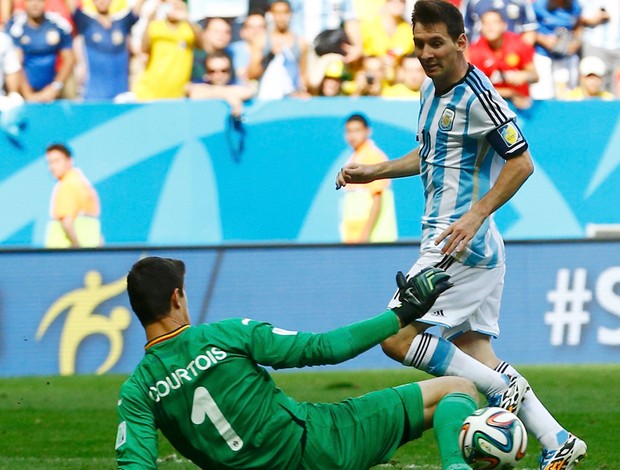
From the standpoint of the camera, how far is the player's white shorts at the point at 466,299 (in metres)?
5.70

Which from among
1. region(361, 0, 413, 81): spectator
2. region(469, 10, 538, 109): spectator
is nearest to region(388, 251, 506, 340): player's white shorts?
region(469, 10, 538, 109): spectator

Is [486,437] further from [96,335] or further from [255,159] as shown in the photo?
[255,159]

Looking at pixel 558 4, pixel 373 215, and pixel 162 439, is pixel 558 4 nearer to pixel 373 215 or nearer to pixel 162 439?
pixel 373 215

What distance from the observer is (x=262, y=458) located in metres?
4.75

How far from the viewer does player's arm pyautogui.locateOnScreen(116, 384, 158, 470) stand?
179 inches

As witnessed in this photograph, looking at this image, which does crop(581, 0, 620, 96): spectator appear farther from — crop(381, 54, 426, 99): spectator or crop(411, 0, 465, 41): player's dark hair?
crop(411, 0, 465, 41): player's dark hair

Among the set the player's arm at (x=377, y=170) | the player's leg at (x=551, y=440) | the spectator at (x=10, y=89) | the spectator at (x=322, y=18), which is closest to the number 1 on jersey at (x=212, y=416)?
the player's leg at (x=551, y=440)

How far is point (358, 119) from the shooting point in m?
13.0

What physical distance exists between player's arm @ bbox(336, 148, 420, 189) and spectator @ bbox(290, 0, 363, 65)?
7365 millimetres

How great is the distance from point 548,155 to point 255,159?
3.08 metres

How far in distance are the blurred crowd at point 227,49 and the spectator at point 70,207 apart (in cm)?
79

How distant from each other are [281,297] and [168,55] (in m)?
3.56

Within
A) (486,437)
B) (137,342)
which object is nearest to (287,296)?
(137,342)

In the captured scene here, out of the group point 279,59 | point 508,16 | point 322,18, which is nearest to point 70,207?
point 279,59
